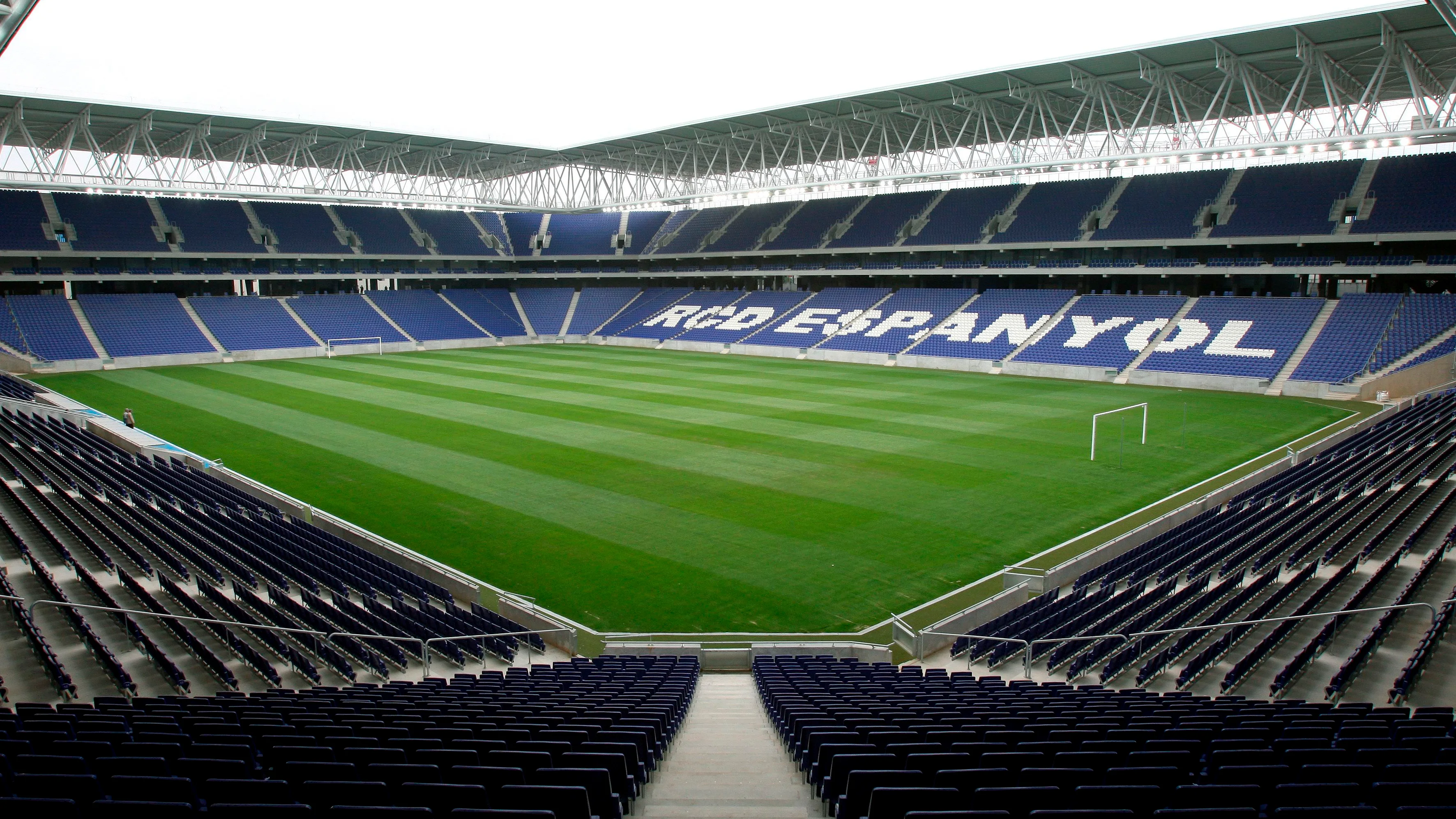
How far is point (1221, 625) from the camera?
9.32 meters

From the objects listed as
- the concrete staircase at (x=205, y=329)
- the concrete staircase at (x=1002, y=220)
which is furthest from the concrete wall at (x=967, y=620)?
Result: the concrete staircase at (x=205, y=329)

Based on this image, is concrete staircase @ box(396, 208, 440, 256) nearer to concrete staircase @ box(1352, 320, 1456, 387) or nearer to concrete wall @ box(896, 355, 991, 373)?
concrete wall @ box(896, 355, 991, 373)

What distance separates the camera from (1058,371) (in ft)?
131

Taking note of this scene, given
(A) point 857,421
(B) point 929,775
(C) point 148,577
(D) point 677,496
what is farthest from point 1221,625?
(A) point 857,421

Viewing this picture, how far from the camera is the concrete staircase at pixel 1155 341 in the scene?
38.0m

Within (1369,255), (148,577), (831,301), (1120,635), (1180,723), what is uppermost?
(1369,255)

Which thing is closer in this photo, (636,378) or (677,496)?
(677,496)

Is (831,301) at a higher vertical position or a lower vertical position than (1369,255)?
lower

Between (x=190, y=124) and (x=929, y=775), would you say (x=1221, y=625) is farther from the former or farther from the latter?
(x=190, y=124)

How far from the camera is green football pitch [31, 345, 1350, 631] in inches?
564

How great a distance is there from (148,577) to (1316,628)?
52.3 ft

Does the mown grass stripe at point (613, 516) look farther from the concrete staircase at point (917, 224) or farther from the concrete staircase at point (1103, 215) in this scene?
the concrete staircase at point (917, 224)

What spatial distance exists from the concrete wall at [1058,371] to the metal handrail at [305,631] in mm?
33844

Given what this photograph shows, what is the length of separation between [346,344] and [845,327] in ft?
107
